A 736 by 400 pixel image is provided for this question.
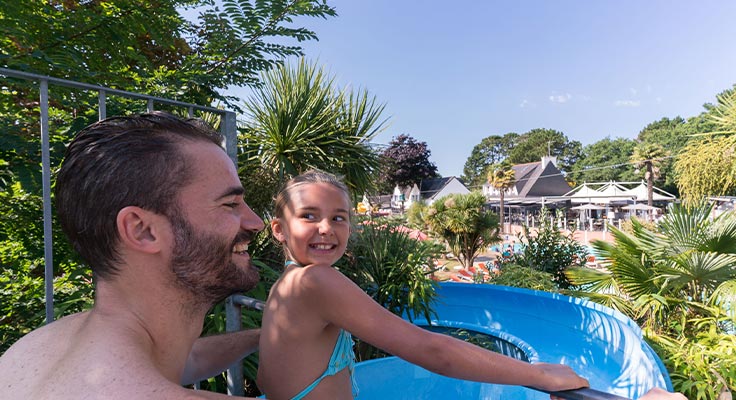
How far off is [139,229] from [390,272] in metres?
5.26

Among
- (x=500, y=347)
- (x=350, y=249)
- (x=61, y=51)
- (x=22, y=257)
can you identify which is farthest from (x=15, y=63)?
(x=500, y=347)

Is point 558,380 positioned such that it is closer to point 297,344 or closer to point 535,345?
point 297,344

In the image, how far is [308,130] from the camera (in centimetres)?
635

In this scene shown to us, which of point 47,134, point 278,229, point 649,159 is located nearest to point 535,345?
point 278,229

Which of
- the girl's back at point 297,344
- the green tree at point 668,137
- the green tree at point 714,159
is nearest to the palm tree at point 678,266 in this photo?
the green tree at point 714,159

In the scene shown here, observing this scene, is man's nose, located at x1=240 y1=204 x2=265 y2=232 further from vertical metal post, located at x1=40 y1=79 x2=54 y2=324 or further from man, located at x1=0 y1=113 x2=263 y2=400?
vertical metal post, located at x1=40 y1=79 x2=54 y2=324

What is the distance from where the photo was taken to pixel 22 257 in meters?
2.67

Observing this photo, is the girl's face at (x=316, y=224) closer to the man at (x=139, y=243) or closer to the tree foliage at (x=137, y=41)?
the man at (x=139, y=243)

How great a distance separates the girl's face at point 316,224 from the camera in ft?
5.04

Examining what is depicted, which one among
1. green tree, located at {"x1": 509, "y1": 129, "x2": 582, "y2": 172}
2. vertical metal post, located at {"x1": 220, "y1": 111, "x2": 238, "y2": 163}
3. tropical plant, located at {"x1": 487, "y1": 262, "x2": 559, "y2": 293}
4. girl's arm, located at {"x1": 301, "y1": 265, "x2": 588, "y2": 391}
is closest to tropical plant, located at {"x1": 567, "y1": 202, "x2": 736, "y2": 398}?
tropical plant, located at {"x1": 487, "y1": 262, "x2": 559, "y2": 293}

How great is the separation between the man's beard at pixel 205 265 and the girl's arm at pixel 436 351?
36cm

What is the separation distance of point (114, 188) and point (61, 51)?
9.35 ft

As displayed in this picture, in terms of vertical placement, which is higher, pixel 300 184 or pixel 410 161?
pixel 410 161

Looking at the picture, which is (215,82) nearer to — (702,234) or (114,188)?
(114,188)
